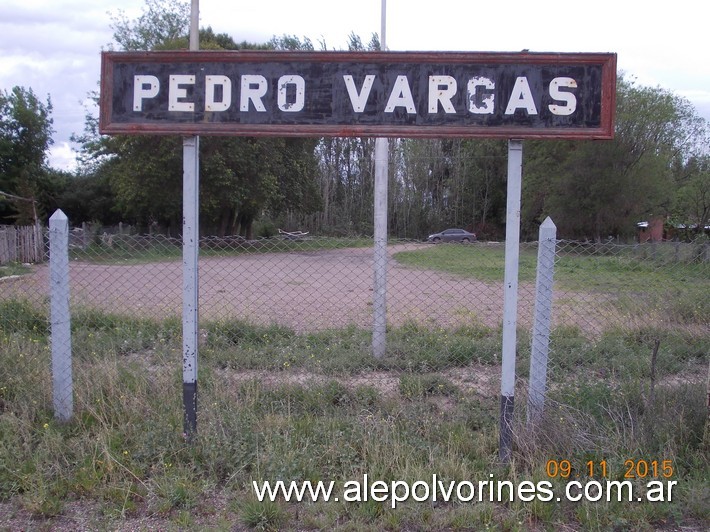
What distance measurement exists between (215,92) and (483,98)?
181 cm

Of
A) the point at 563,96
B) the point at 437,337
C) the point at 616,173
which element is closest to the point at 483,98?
the point at 563,96

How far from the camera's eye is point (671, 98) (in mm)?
37188

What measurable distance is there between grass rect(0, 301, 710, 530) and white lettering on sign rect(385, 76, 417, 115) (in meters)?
2.16

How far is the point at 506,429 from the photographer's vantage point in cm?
405

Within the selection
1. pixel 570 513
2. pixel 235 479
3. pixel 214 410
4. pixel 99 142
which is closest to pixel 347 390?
pixel 214 410

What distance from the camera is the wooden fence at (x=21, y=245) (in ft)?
66.4

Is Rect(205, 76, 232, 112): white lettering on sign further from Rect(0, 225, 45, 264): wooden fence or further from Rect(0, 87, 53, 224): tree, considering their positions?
Rect(0, 87, 53, 224): tree

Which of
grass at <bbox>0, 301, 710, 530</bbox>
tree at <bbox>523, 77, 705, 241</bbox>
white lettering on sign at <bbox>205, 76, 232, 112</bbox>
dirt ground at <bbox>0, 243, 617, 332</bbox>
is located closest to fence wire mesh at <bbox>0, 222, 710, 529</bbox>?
grass at <bbox>0, 301, 710, 530</bbox>

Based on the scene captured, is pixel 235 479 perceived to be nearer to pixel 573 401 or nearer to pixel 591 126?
pixel 573 401

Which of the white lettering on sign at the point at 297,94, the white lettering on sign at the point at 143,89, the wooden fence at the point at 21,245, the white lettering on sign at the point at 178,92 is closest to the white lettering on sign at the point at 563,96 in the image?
the white lettering on sign at the point at 297,94

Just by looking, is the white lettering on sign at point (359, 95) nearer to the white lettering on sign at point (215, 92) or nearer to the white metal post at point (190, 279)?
the white lettering on sign at point (215, 92)

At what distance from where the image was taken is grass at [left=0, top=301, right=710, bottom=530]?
351 centimetres

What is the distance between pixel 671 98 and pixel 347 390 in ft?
128

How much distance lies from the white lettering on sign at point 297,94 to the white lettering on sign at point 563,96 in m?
1.65
